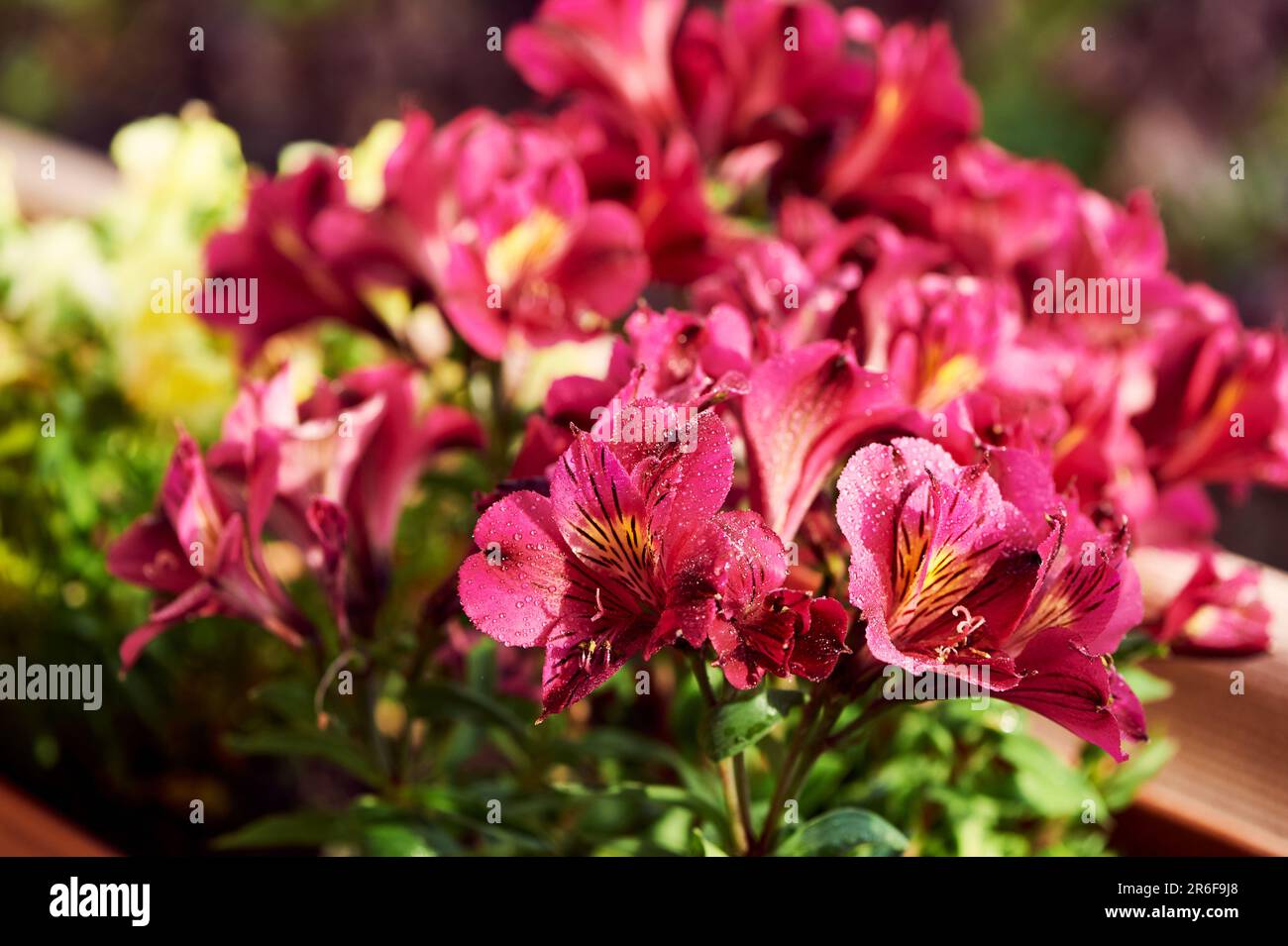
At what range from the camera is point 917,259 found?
76 cm

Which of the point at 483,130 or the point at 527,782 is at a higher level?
the point at 483,130

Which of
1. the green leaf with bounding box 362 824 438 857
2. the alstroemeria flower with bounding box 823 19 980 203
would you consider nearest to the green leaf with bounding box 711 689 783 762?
the green leaf with bounding box 362 824 438 857

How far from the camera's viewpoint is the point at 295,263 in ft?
2.89

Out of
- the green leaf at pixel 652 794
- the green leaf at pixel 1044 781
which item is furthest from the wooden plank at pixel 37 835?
the green leaf at pixel 1044 781

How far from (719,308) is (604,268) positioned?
0.25 metres

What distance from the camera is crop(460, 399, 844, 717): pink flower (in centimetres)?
49

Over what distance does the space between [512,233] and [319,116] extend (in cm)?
291

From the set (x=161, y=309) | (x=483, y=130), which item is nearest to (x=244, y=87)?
(x=161, y=309)

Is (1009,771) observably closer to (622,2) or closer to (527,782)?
(527,782)

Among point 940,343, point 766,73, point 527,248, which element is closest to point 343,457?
point 527,248

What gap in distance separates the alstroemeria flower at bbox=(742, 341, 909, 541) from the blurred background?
660mm

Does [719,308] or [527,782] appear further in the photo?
[527,782]

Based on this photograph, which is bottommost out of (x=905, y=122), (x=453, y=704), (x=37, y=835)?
(x=37, y=835)

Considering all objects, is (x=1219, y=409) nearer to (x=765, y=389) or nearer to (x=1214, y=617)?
(x=1214, y=617)
